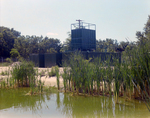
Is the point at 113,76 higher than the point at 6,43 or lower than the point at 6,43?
lower

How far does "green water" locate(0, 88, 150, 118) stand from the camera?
545 centimetres

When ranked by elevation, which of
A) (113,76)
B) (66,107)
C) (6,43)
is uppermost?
(6,43)

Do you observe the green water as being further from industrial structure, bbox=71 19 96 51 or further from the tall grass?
industrial structure, bbox=71 19 96 51

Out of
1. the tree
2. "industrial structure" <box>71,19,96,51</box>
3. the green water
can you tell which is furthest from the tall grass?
the tree

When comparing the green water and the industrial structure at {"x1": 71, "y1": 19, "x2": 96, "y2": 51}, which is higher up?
the industrial structure at {"x1": 71, "y1": 19, "x2": 96, "y2": 51}

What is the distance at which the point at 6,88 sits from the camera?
31.1 ft

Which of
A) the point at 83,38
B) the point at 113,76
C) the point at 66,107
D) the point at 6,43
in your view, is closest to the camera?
the point at 66,107

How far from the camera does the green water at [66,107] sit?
5447mm

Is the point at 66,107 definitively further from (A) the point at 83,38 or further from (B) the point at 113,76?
(A) the point at 83,38

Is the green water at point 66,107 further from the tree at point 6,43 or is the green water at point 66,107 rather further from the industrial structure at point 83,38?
the tree at point 6,43

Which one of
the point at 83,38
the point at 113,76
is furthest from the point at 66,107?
the point at 83,38

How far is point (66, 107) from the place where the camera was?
629 centimetres

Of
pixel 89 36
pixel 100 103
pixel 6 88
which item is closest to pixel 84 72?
pixel 100 103

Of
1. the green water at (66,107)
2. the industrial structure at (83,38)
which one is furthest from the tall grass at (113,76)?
the industrial structure at (83,38)
